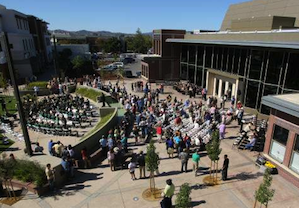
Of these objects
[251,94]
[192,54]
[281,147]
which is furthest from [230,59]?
[281,147]

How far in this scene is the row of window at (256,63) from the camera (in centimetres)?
1689

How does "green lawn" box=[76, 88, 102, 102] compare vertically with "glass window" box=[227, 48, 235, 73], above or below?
below

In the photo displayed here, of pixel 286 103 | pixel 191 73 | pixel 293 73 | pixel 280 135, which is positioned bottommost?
pixel 280 135

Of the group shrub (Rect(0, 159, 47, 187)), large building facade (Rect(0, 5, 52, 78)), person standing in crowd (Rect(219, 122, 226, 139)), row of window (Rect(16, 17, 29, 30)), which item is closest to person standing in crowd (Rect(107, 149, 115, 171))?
shrub (Rect(0, 159, 47, 187))

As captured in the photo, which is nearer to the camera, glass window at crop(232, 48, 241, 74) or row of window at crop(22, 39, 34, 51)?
glass window at crop(232, 48, 241, 74)

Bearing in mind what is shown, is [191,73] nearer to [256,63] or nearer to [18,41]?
[256,63]

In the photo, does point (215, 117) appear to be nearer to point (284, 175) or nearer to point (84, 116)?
point (284, 175)

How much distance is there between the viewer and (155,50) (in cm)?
3594

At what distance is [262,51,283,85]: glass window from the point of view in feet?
57.5

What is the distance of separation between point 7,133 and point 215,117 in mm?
16256

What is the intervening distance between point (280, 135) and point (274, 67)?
854 centimetres

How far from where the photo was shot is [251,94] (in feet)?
67.3

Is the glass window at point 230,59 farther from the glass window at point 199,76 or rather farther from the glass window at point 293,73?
the glass window at point 293,73

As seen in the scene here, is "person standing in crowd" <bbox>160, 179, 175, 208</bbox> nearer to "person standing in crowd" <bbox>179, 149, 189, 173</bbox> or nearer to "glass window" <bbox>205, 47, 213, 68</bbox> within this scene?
"person standing in crowd" <bbox>179, 149, 189, 173</bbox>
